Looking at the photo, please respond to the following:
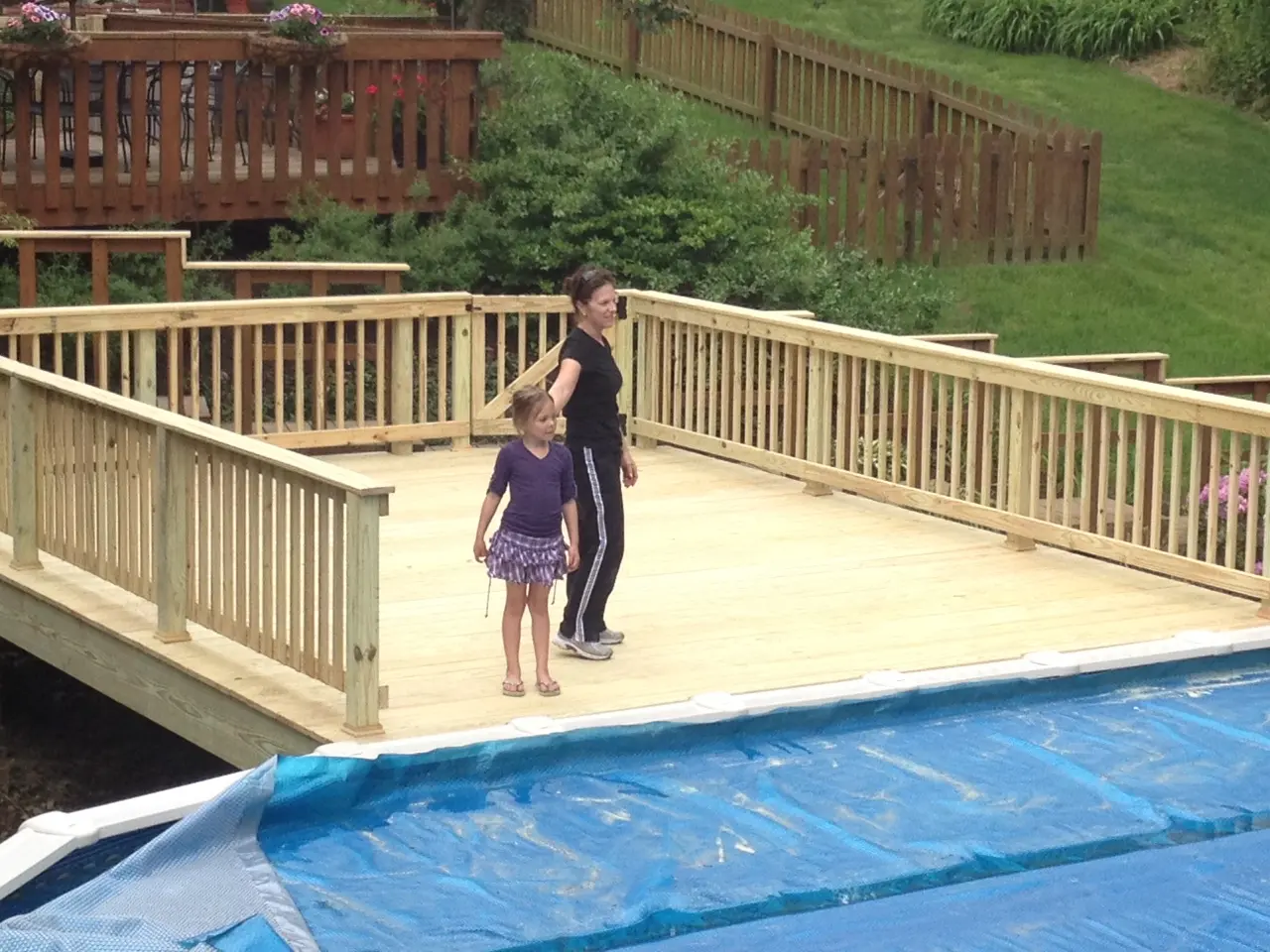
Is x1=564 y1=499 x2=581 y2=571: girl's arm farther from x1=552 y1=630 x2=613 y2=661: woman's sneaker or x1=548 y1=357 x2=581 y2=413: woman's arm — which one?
x1=552 y1=630 x2=613 y2=661: woman's sneaker

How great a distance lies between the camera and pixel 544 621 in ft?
24.8

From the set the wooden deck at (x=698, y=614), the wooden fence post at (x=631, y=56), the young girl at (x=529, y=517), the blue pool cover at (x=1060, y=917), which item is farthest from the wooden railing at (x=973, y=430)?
the wooden fence post at (x=631, y=56)

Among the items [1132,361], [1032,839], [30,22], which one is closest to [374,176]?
[30,22]

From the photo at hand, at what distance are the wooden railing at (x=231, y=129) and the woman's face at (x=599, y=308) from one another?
7.26 meters

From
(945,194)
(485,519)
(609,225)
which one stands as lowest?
(485,519)

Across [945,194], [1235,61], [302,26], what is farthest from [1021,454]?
[1235,61]

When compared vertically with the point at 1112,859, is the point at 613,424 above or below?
above

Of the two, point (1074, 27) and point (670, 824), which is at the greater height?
point (1074, 27)

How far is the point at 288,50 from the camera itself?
14633mm

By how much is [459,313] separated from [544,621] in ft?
16.5

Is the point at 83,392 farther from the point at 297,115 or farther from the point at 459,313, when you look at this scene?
the point at 297,115

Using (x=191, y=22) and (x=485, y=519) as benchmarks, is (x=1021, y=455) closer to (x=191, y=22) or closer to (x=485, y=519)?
(x=485, y=519)

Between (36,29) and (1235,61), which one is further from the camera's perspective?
(1235,61)

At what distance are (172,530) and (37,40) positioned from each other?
22.9 ft
